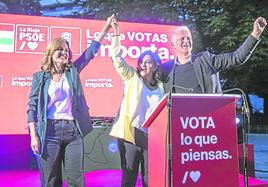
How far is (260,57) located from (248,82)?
1991 mm

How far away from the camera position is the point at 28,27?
15.8 feet

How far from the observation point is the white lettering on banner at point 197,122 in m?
2.42

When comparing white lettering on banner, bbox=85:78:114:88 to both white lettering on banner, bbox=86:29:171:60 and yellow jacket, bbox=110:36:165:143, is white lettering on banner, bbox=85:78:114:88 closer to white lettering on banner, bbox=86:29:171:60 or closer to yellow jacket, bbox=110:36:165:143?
white lettering on banner, bbox=86:29:171:60

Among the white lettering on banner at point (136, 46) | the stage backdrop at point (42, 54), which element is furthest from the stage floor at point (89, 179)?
→ the white lettering on banner at point (136, 46)

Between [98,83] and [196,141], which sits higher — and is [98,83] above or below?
above

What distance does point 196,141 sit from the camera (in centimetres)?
244

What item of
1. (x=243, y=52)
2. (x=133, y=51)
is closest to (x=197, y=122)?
(x=243, y=52)

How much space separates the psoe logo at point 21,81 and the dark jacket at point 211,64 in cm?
188

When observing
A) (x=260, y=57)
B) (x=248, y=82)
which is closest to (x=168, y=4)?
(x=260, y=57)

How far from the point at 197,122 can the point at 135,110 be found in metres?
1.06

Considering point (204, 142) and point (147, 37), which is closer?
point (204, 142)

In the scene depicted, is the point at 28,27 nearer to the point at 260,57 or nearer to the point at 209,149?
the point at 209,149

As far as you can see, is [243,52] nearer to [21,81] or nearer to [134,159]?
[134,159]

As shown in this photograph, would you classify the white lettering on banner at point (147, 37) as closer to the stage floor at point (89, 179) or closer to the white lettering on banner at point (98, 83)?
the white lettering on banner at point (98, 83)
